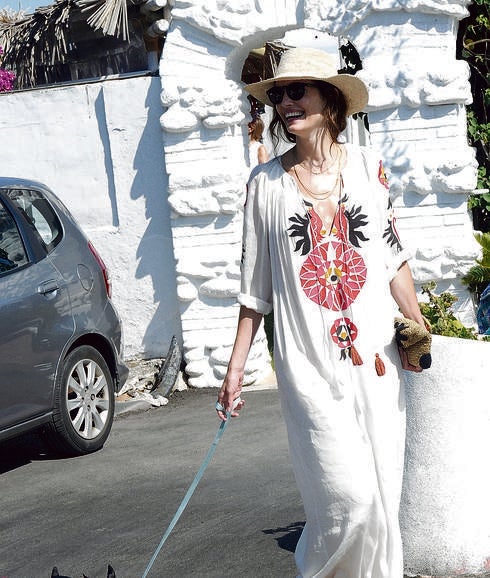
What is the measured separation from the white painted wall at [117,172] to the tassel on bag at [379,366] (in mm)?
6489

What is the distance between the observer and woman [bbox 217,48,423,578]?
392cm

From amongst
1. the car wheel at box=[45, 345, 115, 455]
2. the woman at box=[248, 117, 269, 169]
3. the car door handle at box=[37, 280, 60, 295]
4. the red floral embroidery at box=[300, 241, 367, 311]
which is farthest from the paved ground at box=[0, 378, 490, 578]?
the woman at box=[248, 117, 269, 169]

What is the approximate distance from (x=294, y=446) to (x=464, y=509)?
3.64ft

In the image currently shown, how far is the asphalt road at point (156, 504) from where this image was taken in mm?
5402

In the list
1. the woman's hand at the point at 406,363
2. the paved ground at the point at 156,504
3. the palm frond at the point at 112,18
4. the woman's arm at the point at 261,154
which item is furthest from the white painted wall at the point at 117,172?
the woman's hand at the point at 406,363

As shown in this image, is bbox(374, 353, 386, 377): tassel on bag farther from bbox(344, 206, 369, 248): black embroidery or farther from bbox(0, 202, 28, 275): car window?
→ bbox(0, 202, 28, 275): car window

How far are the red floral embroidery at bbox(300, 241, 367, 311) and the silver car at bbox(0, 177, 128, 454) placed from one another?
11.3 feet

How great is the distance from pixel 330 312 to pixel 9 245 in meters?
3.99

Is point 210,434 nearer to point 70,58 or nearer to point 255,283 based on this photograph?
point 255,283

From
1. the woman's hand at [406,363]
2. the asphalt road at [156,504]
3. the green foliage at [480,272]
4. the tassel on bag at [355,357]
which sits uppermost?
the tassel on bag at [355,357]

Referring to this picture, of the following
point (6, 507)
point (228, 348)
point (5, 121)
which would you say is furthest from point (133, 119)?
point (6, 507)

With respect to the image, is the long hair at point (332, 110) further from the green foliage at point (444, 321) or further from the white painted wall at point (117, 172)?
the white painted wall at point (117, 172)

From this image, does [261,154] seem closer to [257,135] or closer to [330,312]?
[257,135]

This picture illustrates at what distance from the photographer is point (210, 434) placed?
8.53 metres
